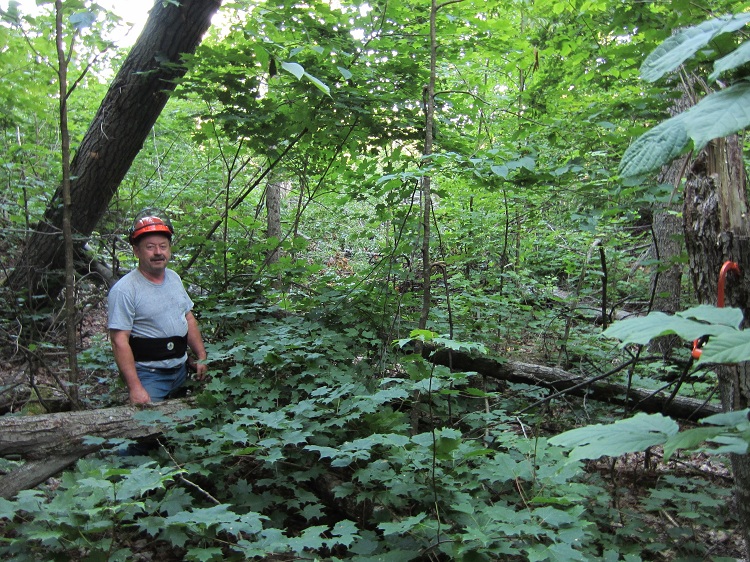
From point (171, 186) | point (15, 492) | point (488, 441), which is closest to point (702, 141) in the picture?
point (488, 441)

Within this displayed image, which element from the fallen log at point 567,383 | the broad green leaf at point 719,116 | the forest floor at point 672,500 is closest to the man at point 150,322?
the forest floor at point 672,500

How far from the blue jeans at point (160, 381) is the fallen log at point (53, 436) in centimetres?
45

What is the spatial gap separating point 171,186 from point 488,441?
6919mm

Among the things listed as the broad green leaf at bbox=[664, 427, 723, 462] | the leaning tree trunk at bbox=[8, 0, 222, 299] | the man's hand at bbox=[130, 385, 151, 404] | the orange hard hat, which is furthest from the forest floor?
the broad green leaf at bbox=[664, 427, 723, 462]

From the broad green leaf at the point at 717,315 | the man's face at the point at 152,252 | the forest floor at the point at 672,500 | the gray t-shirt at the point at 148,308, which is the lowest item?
the forest floor at the point at 672,500

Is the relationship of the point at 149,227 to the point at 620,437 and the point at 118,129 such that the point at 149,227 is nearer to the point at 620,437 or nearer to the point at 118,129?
the point at 118,129

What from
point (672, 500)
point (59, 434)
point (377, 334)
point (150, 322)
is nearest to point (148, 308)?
point (150, 322)

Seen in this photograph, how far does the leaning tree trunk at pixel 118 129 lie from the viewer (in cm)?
491

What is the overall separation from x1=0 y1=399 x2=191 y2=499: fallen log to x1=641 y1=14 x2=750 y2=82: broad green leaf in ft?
10.8

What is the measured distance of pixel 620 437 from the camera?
1139 mm

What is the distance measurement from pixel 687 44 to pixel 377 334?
3570 millimetres

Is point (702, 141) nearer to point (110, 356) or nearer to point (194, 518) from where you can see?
point (194, 518)

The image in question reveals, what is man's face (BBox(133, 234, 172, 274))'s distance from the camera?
3.75 metres

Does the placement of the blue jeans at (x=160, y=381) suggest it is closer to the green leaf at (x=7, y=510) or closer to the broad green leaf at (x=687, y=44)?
the green leaf at (x=7, y=510)
